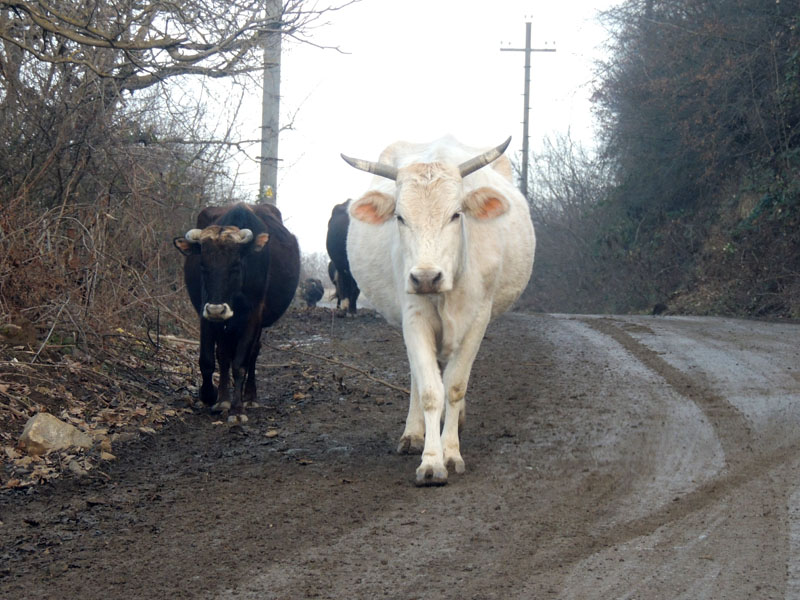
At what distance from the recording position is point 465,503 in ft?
17.6

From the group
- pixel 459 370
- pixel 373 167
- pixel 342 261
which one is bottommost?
pixel 459 370

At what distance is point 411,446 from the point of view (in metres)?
6.79

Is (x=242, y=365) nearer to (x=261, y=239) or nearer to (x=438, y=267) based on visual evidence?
(x=261, y=239)

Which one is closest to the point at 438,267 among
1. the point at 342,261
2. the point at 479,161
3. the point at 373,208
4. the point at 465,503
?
the point at 373,208

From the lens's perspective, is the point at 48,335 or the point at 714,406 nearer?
the point at 714,406

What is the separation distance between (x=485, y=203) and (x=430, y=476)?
1877 mm

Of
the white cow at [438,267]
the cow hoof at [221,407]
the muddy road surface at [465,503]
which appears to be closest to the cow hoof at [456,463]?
the white cow at [438,267]

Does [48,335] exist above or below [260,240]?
below

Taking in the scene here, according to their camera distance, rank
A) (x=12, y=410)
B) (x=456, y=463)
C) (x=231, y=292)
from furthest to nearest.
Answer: (x=231, y=292) < (x=12, y=410) < (x=456, y=463)

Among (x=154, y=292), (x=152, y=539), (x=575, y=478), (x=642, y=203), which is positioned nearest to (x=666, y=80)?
(x=642, y=203)

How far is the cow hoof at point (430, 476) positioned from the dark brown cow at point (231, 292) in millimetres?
2754

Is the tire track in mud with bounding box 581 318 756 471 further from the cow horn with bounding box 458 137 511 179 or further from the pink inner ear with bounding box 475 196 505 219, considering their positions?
the cow horn with bounding box 458 137 511 179

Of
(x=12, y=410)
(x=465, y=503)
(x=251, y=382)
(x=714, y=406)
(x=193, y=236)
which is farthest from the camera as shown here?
(x=251, y=382)

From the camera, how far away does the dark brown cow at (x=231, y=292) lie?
8.41m
